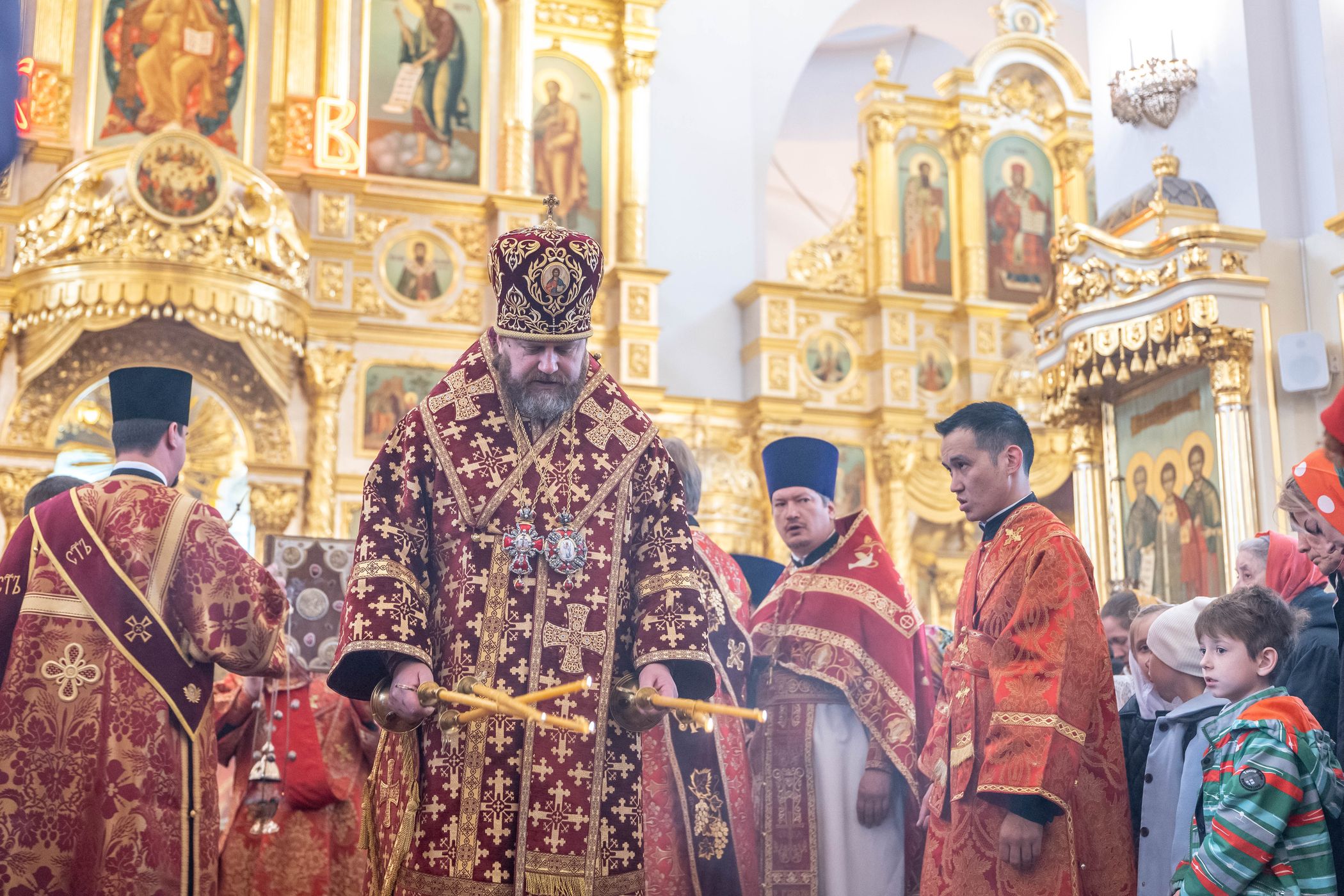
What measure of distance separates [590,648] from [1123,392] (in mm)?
6623

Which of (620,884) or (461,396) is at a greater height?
(461,396)

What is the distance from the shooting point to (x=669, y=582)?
10.7ft

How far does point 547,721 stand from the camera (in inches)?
103

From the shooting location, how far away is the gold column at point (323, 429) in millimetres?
11086

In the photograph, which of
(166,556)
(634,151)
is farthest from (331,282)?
(166,556)

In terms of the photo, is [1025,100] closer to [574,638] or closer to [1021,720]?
[1021,720]

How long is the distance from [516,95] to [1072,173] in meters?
6.18

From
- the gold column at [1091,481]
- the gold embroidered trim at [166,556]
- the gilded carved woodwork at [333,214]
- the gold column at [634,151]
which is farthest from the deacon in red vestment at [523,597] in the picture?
the gold column at [634,151]

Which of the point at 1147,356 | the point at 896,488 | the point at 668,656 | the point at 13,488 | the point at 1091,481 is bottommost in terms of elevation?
the point at 668,656

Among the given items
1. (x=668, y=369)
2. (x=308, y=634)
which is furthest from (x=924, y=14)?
A: (x=308, y=634)

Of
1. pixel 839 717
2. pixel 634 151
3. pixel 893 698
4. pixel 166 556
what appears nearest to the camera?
pixel 166 556

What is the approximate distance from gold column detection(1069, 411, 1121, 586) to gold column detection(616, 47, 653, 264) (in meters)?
5.02

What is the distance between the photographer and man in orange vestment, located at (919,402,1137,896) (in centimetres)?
338

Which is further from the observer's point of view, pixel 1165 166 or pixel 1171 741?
pixel 1165 166
